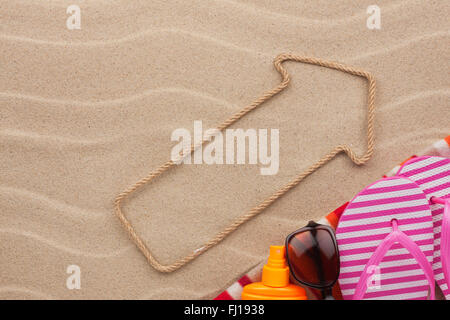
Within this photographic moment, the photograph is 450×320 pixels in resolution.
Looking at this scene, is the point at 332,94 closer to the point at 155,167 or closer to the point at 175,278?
the point at 155,167

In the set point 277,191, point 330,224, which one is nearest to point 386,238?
point 330,224

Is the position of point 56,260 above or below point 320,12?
below

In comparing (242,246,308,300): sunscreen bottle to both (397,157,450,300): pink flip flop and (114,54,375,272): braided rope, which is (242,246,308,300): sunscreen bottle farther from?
(397,157,450,300): pink flip flop

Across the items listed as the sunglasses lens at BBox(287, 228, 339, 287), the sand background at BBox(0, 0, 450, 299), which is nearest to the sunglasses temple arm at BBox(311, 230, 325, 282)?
the sunglasses lens at BBox(287, 228, 339, 287)

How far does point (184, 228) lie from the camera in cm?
99

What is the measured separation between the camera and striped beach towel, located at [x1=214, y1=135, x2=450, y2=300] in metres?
0.96

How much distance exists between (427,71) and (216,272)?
694mm

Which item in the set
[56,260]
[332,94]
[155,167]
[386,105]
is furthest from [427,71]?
[56,260]

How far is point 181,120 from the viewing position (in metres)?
1.00

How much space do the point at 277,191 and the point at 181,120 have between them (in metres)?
0.29

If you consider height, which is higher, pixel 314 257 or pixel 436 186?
pixel 436 186

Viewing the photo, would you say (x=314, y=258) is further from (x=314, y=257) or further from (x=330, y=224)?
(x=330, y=224)

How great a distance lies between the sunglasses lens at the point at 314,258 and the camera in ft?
2.90
